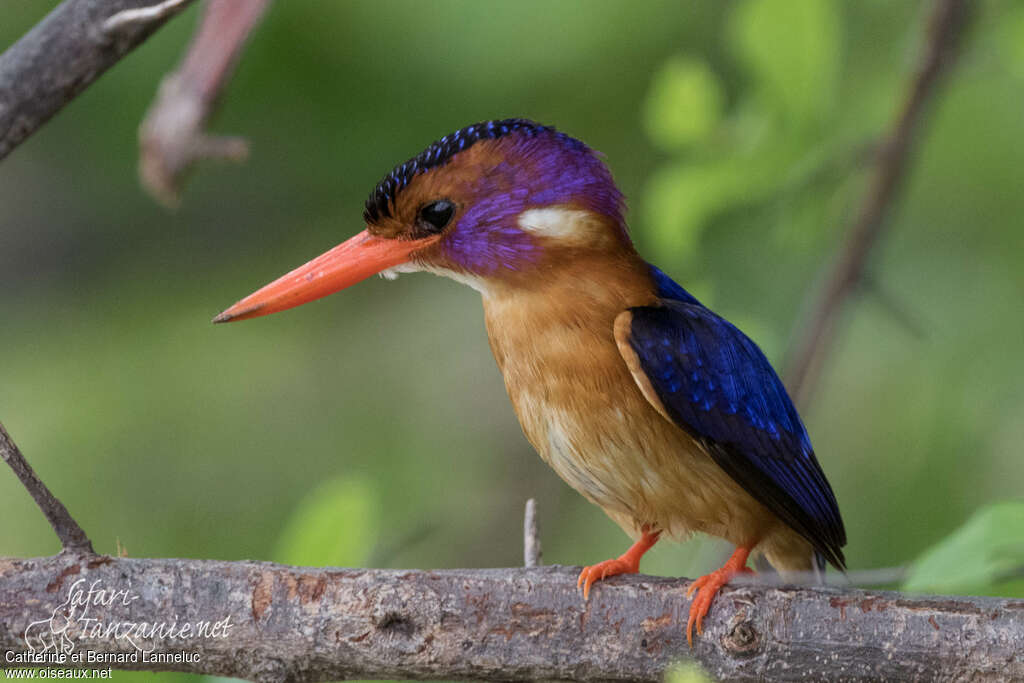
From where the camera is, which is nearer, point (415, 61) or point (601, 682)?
point (601, 682)

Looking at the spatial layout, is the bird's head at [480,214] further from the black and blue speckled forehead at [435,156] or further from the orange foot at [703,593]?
the orange foot at [703,593]

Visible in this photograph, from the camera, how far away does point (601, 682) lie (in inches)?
69.9

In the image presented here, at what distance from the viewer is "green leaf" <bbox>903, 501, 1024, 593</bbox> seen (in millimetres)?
1742

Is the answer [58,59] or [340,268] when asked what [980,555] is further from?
[58,59]

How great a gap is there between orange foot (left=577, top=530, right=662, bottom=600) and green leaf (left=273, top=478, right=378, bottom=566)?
431 mm

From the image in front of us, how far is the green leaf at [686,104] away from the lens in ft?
8.15

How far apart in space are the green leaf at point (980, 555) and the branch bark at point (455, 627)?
40mm

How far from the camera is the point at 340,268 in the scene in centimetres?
191

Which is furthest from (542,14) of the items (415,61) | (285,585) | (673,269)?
(285,585)

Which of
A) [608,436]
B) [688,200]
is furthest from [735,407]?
[688,200]

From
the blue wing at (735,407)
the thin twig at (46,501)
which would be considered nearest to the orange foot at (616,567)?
the blue wing at (735,407)

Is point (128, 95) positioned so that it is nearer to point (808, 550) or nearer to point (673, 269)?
point (673, 269)

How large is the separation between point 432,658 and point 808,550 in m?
0.82

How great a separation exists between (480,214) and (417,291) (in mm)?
1982
